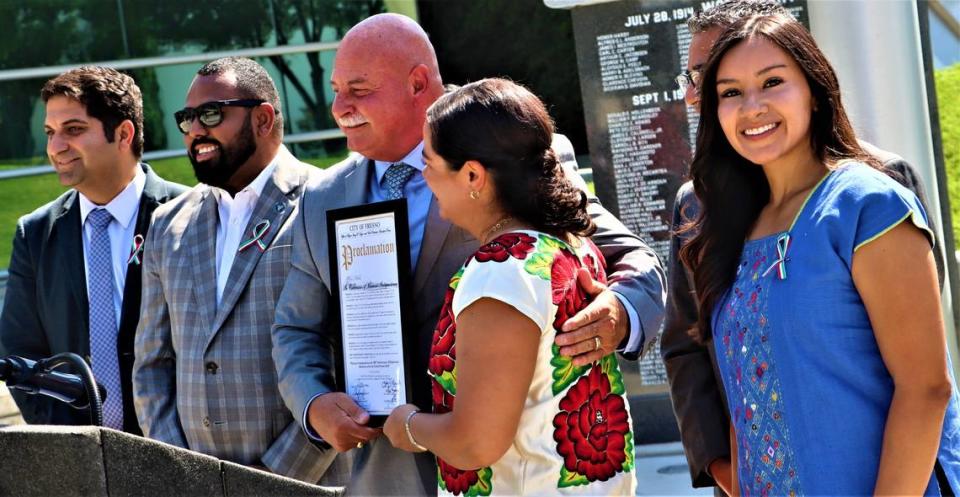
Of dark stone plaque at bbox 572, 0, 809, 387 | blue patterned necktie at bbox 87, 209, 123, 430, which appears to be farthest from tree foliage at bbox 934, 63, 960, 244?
blue patterned necktie at bbox 87, 209, 123, 430

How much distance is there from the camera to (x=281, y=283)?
160 inches

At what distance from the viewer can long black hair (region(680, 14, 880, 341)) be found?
2.59 m

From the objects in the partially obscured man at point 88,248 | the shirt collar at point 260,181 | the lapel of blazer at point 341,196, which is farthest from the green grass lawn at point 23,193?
the lapel of blazer at point 341,196

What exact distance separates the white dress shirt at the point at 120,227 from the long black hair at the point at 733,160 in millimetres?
2879

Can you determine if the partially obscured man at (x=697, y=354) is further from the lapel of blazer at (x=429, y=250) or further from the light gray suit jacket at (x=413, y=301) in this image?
the lapel of blazer at (x=429, y=250)

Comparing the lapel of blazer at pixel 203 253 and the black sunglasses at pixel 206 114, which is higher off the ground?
the black sunglasses at pixel 206 114

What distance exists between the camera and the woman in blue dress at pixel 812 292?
229 cm

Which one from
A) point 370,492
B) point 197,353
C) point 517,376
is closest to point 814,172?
point 517,376

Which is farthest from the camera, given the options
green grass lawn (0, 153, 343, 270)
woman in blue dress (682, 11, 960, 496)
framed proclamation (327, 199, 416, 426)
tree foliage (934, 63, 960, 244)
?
green grass lawn (0, 153, 343, 270)

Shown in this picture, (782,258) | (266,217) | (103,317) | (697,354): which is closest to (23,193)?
(103,317)

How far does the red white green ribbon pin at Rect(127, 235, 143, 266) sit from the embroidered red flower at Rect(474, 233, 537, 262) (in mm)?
2535

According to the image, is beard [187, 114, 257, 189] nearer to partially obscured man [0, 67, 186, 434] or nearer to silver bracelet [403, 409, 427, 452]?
partially obscured man [0, 67, 186, 434]

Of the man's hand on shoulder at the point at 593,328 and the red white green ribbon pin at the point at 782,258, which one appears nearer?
the red white green ribbon pin at the point at 782,258

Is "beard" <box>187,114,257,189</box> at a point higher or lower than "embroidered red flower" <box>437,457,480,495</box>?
higher
